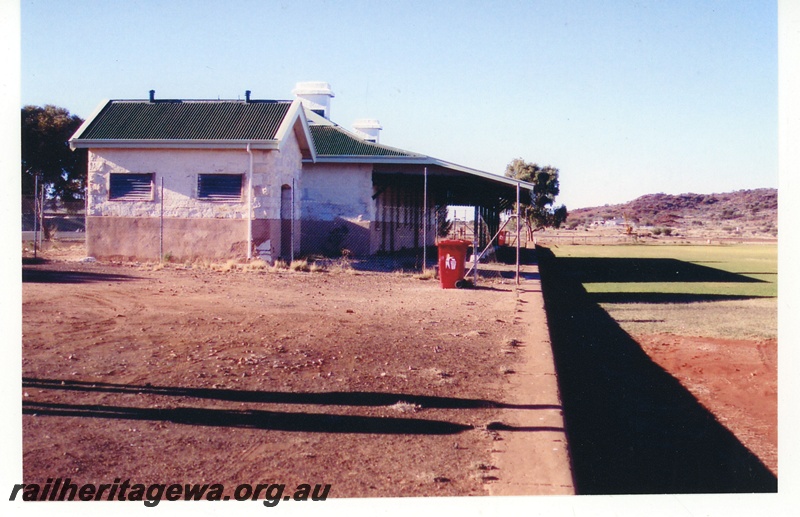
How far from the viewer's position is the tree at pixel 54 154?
23547mm

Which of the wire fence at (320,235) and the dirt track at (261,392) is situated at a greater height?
the wire fence at (320,235)

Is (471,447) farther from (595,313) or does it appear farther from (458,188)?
(458,188)

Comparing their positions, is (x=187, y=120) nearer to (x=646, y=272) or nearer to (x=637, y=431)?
(x=637, y=431)

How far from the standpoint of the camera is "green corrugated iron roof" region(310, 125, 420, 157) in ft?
73.4

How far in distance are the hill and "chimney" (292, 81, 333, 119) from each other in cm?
2159

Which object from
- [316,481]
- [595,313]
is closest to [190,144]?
[595,313]

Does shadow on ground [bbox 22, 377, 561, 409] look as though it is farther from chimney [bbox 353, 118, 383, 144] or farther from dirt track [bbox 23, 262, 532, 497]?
chimney [bbox 353, 118, 383, 144]

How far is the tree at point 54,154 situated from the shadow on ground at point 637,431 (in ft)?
61.1

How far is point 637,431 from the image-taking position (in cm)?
717

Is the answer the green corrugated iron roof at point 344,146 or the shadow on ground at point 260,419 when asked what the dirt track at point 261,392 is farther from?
Result: the green corrugated iron roof at point 344,146

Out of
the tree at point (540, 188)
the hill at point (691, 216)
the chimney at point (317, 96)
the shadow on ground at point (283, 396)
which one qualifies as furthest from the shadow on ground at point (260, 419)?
the tree at point (540, 188)

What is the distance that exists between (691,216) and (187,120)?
60.4 metres

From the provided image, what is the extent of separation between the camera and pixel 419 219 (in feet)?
96.4

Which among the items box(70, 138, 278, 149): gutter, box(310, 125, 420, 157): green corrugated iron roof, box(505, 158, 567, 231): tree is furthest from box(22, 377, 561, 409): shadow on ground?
box(505, 158, 567, 231): tree
